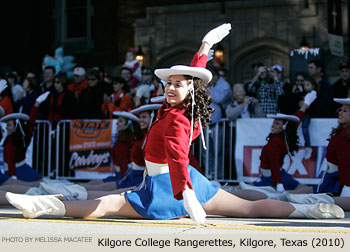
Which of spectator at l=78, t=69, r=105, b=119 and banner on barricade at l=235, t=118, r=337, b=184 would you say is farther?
spectator at l=78, t=69, r=105, b=119

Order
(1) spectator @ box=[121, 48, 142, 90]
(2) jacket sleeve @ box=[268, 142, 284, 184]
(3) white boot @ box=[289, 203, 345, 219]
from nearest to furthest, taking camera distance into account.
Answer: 1. (3) white boot @ box=[289, 203, 345, 219]
2. (2) jacket sleeve @ box=[268, 142, 284, 184]
3. (1) spectator @ box=[121, 48, 142, 90]

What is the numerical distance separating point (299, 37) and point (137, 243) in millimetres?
11269

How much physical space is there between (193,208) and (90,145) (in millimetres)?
6945

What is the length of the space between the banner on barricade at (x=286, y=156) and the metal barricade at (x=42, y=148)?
3.25 metres

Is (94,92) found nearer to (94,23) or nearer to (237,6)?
(237,6)

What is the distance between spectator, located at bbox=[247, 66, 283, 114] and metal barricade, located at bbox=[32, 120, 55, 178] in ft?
11.4

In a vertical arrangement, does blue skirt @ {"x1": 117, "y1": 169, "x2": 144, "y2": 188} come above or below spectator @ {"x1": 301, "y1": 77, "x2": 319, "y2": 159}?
below

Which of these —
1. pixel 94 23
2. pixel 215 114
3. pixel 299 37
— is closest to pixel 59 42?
pixel 94 23

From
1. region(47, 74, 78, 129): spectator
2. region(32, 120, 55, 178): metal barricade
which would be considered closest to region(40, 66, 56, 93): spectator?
region(47, 74, 78, 129): spectator

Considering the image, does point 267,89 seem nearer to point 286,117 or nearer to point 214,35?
point 286,117

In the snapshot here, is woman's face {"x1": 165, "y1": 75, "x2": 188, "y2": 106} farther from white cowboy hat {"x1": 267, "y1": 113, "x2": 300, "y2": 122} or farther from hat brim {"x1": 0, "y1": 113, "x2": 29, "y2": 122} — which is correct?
hat brim {"x1": 0, "y1": 113, "x2": 29, "y2": 122}

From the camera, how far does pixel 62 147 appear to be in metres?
→ 11.6

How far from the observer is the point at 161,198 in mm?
5359

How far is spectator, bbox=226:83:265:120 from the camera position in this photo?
10.3 metres
